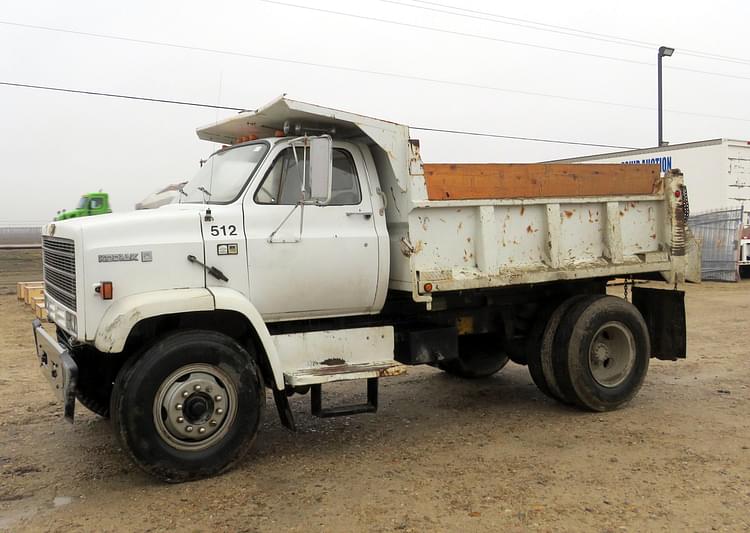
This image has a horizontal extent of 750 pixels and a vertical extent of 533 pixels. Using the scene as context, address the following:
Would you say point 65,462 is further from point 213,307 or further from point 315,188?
point 315,188

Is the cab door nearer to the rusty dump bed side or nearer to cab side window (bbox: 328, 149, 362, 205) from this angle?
cab side window (bbox: 328, 149, 362, 205)

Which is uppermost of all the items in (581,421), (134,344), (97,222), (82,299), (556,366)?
(97,222)

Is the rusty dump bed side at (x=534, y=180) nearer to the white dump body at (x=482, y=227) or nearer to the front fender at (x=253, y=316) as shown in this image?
the white dump body at (x=482, y=227)

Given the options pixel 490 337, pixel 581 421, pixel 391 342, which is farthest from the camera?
pixel 490 337

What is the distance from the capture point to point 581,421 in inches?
245

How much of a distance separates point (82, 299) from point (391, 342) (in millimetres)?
2405

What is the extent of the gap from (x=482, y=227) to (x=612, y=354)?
6.84 ft

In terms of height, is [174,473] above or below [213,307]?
below

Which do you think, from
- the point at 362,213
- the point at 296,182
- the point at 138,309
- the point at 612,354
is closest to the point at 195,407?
the point at 138,309

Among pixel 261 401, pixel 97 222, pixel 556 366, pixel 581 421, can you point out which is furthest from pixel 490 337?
pixel 97 222

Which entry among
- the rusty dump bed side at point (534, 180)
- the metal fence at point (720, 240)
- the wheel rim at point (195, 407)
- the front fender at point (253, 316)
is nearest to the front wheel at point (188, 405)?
the wheel rim at point (195, 407)

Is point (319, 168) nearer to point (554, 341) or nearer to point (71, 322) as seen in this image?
point (71, 322)

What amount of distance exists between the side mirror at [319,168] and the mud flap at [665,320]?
13.0 feet

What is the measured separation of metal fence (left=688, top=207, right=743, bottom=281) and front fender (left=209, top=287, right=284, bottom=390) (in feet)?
56.5
